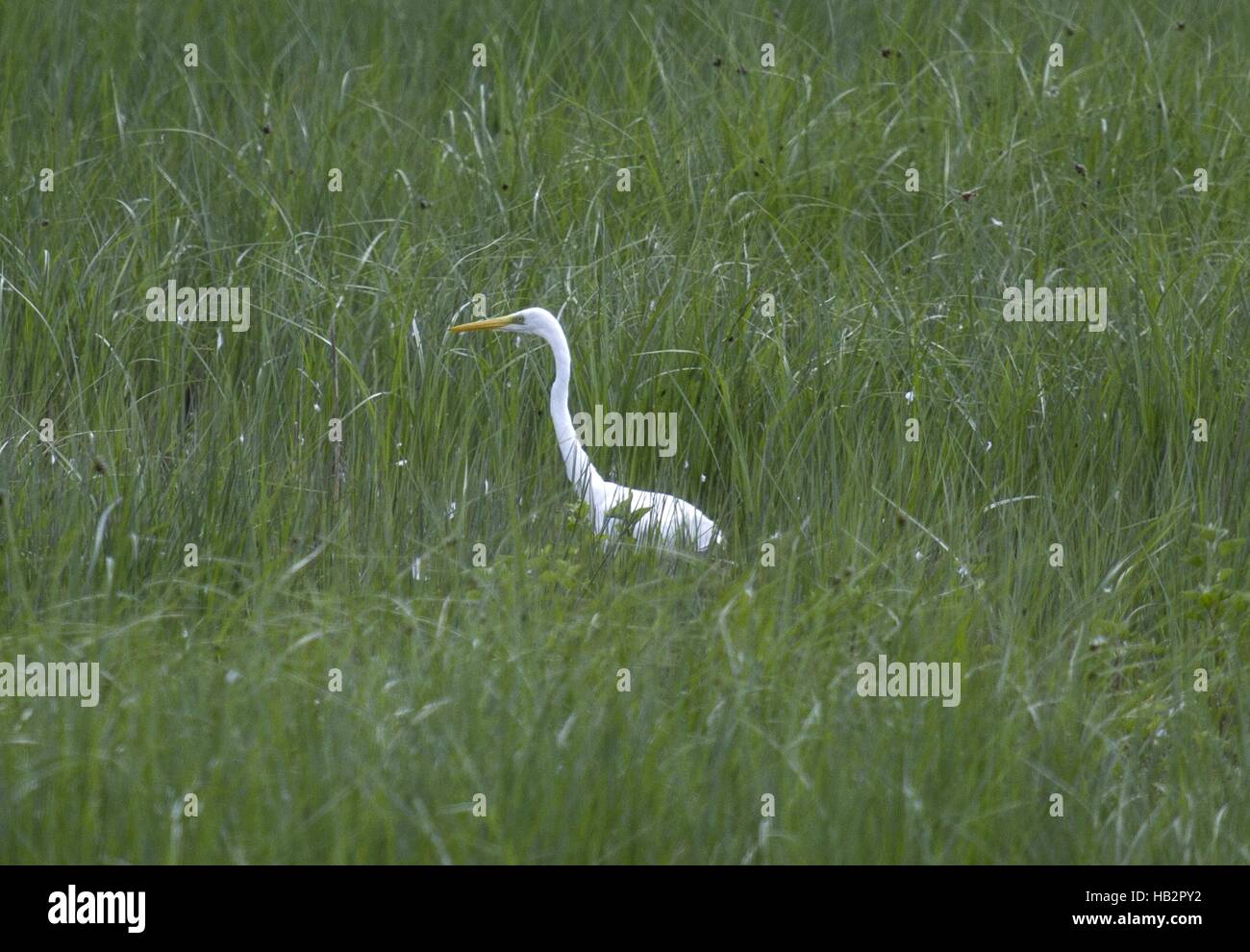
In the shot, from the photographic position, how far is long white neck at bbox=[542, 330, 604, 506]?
4.79 m

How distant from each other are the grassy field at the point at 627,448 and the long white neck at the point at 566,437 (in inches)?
5.9

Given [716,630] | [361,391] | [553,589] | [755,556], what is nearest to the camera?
[716,630]

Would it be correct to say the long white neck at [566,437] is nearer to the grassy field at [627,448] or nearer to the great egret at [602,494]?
the great egret at [602,494]

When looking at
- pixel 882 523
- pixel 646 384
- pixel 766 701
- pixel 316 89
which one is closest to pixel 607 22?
pixel 316 89

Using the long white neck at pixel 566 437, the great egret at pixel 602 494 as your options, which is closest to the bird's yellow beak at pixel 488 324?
the great egret at pixel 602 494

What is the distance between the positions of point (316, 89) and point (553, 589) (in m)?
4.01

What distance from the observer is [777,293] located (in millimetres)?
5941

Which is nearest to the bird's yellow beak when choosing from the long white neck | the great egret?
the great egret

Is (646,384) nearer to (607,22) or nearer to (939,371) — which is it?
(939,371)

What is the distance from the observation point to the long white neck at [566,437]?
15.7 feet

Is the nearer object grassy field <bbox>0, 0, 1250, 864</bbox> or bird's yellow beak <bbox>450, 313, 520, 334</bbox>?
grassy field <bbox>0, 0, 1250, 864</bbox>

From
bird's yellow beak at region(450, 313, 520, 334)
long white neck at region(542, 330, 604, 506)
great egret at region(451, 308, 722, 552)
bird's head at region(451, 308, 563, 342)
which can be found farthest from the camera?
bird's yellow beak at region(450, 313, 520, 334)

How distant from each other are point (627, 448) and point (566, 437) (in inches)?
17.0

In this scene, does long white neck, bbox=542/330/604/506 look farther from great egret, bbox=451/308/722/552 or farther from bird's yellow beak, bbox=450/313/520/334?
bird's yellow beak, bbox=450/313/520/334
